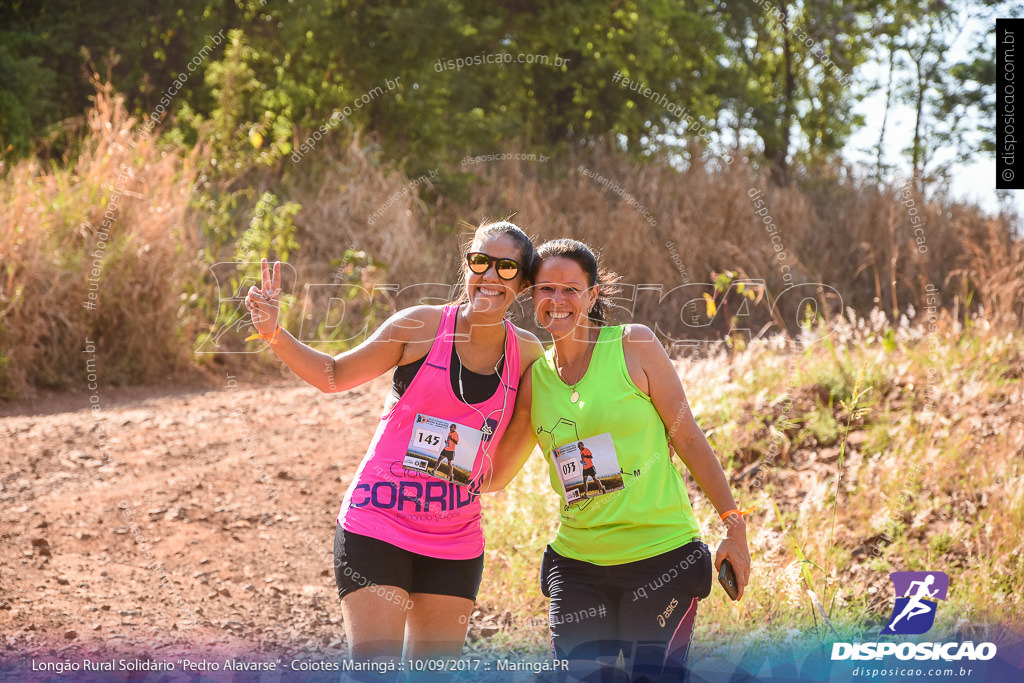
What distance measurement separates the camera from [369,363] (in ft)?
9.37

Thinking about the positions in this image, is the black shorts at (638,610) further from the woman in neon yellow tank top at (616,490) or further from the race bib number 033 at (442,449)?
the race bib number 033 at (442,449)

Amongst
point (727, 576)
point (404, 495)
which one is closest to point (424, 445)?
point (404, 495)

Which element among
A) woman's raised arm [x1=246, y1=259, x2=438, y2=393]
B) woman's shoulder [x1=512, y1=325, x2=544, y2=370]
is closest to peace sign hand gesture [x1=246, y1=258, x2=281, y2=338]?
woman's raised arm [x1=246, y1=259, x2=438, y2=393]

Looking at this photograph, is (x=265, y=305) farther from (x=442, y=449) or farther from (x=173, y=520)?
(x=173, y=520)

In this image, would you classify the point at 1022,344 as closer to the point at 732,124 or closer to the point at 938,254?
the point at 938,254

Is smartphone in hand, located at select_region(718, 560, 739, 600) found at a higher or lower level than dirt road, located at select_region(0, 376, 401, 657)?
higher

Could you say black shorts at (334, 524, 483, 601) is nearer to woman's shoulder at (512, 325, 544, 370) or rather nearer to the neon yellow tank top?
the neon yellow tank top

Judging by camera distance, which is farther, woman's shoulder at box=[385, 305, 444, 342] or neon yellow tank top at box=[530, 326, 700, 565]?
woman's shoulder at box=[385, 305, 444, 342]

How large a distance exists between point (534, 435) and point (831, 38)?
69.4ft

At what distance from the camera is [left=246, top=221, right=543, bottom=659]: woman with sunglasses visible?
2627 mm

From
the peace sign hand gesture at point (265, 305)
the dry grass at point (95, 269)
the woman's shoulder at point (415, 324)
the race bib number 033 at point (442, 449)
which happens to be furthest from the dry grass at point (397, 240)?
the peace sign hand gesture at point (265, 305)
